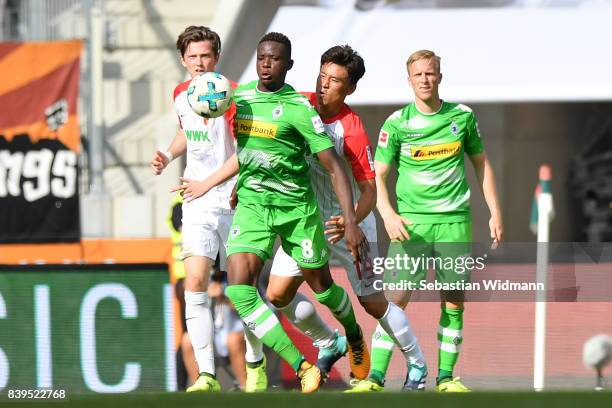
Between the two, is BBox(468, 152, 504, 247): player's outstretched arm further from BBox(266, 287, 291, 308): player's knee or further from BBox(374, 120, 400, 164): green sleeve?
BBox(266, 287, 291, 308): player's knee

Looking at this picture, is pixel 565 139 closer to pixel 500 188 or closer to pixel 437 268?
pixel 500 188

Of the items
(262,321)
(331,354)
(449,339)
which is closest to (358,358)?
(331,354)

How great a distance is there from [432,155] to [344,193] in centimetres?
70

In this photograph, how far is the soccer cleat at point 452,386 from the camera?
696 cm

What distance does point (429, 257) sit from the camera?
7.07m

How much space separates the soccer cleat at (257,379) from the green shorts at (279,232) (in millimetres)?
601

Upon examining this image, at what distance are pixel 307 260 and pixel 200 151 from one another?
82 centimetres

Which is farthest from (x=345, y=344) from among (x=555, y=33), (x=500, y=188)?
(x=500, y=188)

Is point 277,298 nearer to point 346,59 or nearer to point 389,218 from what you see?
point 389,218

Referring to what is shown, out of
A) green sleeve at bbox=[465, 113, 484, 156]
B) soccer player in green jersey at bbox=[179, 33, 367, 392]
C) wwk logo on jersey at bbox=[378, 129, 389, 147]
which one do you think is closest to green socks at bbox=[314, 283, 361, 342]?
soccer player in green jersey at bbox=[179, 33, 367, 392]

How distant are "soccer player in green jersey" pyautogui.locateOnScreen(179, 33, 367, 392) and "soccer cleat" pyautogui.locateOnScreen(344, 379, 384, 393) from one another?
21cm

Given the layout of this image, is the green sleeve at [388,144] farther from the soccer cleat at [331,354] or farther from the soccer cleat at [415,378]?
the soccer cleat at [415,378]

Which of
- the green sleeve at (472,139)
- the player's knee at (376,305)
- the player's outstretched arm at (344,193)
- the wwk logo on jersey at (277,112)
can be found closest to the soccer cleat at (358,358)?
the player's knee at (376,305)

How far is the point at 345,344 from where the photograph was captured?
280 inches
